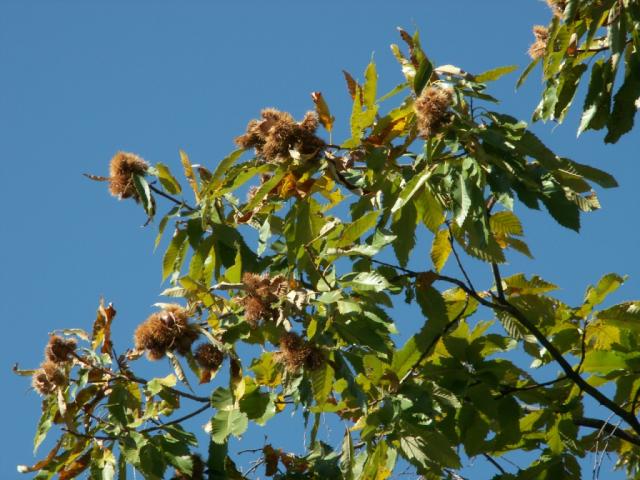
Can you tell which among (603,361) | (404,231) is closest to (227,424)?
(404,231)

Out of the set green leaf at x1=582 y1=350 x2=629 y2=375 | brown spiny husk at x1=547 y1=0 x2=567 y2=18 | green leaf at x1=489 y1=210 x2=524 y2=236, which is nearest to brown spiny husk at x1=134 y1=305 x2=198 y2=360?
green leaf at x1=489 y1=210 x2=524 y2=236

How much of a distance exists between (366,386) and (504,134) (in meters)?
1.07

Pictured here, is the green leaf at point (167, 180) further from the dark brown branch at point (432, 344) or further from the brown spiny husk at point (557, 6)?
the brown spiny husk at point (557, 6)

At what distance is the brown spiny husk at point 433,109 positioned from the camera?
3.38 metres

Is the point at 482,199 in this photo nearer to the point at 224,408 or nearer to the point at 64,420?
the point at 224,408

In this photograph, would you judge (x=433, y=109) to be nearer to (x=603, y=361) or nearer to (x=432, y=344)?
(x=432, y=344)

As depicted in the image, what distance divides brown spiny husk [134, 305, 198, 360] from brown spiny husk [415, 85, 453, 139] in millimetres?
1042

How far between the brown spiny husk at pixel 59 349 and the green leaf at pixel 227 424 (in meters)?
0.65

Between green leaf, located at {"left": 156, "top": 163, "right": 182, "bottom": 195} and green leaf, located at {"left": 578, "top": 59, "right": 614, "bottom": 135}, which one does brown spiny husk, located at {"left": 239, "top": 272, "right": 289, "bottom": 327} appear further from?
green leaf, located at {"left": 578, "top": 59, "right": 614, "bottom": 135}

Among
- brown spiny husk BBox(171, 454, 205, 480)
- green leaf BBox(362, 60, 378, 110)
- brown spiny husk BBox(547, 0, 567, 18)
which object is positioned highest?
brown spiny husk BBox(547, 0, 567, 18)

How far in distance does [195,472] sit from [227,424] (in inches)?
11.2

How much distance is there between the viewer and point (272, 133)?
3.51 meters

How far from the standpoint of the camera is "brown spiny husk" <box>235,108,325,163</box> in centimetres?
351

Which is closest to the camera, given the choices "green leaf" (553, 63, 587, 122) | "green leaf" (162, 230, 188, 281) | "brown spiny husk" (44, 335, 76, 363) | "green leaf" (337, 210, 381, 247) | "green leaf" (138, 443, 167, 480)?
"green leaf" (337, 210, 381, 247)
